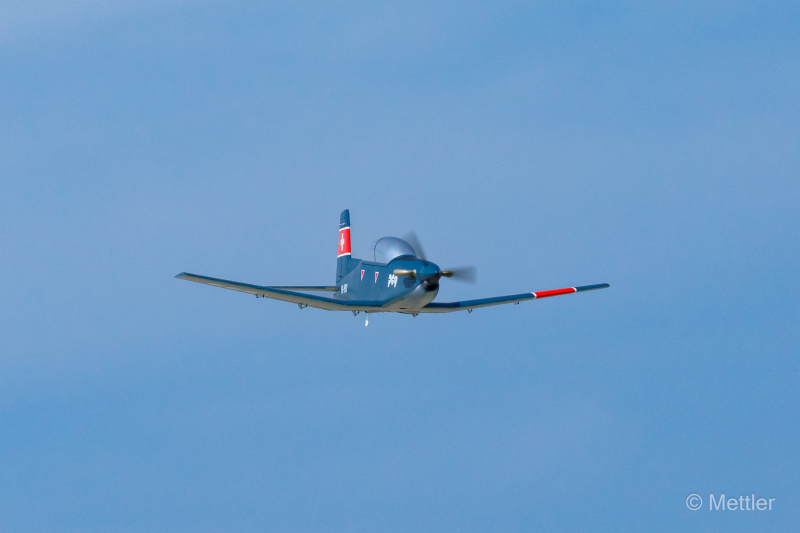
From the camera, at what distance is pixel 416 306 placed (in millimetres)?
41094

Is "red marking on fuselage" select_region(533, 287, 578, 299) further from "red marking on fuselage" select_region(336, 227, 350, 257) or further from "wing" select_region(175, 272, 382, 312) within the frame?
"red marking on fuselage" select_region(336, 227, 350, 257)

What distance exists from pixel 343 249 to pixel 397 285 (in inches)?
399

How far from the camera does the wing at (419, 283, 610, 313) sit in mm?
43844

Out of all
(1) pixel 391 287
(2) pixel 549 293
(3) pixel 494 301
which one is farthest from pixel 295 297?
(2) pixel 549 293

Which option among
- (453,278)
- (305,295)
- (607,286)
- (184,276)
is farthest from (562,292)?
(184,276)

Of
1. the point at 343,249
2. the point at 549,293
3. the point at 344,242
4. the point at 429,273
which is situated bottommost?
the point at 429,273

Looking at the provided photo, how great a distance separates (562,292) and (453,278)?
884 centimetres

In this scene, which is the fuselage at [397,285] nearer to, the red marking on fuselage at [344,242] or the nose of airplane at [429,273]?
the nose of airplane at [429,273]

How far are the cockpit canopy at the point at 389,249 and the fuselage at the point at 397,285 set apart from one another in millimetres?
261

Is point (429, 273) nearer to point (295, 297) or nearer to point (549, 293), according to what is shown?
point (295, 297)

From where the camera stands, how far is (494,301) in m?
45.7

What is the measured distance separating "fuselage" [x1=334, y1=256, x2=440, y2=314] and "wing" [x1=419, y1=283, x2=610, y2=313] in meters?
1.58

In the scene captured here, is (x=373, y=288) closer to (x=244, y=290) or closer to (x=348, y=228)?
(x=244, y=290)

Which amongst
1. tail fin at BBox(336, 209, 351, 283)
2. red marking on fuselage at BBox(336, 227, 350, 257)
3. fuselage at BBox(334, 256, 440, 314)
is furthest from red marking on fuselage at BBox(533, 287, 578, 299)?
red marking on fuselage at BBox(336, 227, 350, 257)
